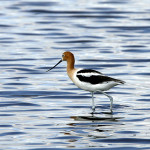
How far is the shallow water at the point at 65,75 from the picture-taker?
13.3 meters

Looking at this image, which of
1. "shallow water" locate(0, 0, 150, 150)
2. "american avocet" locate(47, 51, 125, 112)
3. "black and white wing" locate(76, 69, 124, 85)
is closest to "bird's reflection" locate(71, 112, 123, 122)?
"shallow water" locate(0, 0, 150, 150)

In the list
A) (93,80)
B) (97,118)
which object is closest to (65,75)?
(93,80)

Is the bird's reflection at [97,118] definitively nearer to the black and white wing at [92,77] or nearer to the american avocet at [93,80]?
the american avocet at [93,80]

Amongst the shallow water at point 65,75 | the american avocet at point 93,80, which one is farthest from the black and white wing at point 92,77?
the shallow water at point 65,75

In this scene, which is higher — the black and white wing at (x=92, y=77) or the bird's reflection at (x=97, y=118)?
the black and white wing at (x=92, y=77)

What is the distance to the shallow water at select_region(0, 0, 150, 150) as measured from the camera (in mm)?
13305

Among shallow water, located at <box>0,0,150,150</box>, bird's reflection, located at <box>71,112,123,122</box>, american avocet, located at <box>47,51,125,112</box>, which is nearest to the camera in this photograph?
shallow water, located at <box>0,0,150,150</box>

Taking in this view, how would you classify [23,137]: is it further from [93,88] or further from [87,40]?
[87,40]

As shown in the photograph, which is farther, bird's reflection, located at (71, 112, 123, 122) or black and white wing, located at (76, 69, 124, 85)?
black and white wing, located at (76, 69, 124, 85)

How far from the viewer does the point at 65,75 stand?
2058 centimetres

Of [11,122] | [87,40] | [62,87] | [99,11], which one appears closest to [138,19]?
[99,11]

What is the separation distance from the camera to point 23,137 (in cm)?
1311

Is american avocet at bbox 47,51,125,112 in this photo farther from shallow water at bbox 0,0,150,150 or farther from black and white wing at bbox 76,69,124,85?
shallow water at bbox 0,0,150,150

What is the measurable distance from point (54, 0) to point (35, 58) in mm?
15778
